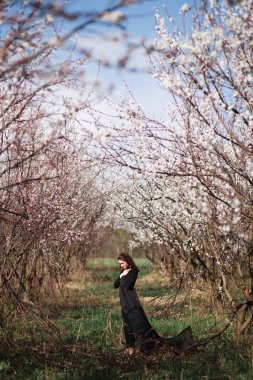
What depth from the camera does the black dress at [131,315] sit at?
7055 millimetres

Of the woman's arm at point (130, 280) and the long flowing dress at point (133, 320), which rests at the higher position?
the woman's arm at point (130, 280)

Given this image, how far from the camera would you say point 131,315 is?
7.20 metres

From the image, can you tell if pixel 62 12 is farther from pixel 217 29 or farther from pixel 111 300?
pixel 111 300

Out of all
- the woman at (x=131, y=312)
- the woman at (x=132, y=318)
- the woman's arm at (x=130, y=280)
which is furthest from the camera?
the woman's arm at (x=130, y=280)

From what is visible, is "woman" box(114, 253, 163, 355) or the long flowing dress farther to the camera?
"woman" box(114, 253, 163, 355)

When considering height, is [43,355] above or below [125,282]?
below

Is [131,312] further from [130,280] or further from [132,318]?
[130,280]

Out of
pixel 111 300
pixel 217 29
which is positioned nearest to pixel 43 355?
pixel 217 29

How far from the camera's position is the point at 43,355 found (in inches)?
230

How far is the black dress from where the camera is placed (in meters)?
7.05

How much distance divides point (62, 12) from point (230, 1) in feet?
8.44

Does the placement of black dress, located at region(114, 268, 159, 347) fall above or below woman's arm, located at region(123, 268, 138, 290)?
below

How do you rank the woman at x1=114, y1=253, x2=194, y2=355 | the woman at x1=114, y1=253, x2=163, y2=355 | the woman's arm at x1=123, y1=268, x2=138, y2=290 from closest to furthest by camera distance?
the woman at x1=114, y1=253, x2=194, y2=355
the woman at x1=114, y1=253, x2=163, y2=355
the woman's arm at x1=123, y1=268, x2=138, y2=290

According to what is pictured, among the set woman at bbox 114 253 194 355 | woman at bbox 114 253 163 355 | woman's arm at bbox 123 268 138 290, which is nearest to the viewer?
woman at bbox 114 253 194 355
